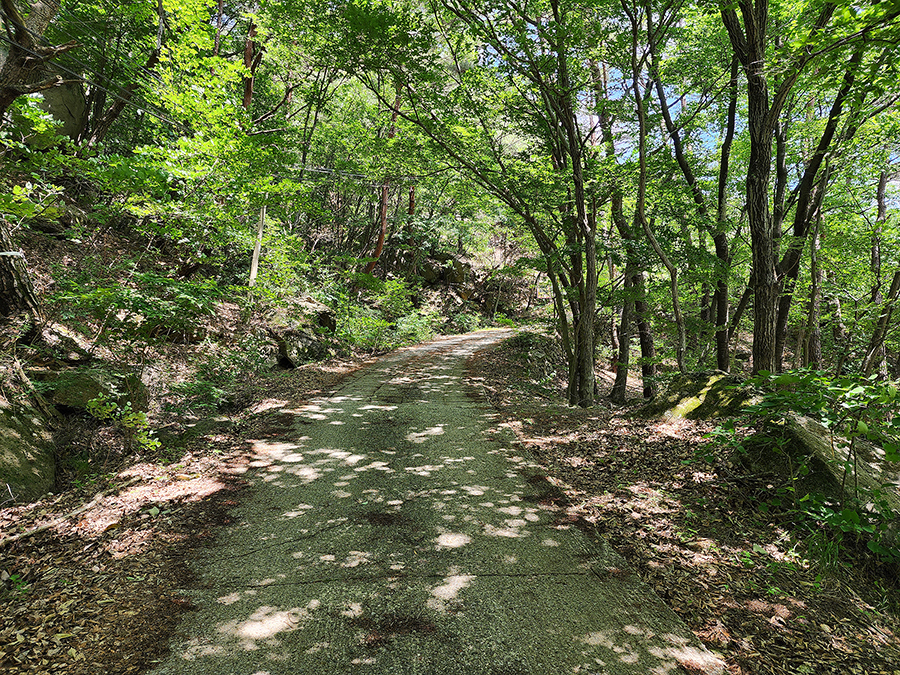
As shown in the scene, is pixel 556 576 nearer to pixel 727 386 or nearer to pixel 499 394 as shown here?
pixel 727 386

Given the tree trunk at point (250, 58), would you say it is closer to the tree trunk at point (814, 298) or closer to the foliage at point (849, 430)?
the foliage at point (849, 430)

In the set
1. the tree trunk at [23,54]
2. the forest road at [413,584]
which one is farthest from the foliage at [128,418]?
the tree trunk at [23,54]

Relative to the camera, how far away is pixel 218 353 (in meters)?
7.25

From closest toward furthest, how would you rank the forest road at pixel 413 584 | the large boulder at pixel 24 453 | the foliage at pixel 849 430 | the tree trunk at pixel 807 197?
the forest road at pixel 413 584, the foliage at pixel 849 430, the large boulder at pixel 24 453, the tree trunk at pixel 807 197

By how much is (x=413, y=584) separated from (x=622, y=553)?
1.64 metres

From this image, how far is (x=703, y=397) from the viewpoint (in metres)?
5.07

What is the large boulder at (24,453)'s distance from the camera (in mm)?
3312

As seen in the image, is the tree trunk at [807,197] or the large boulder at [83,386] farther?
the tree trunk at [807,197]

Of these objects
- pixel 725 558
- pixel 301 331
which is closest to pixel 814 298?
pixel 725 558

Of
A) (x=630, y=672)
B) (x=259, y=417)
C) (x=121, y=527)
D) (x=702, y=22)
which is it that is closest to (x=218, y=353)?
(x=259, y=417)

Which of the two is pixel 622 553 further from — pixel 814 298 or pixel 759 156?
pixel 814 298

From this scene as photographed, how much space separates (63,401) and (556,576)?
5.43 meters

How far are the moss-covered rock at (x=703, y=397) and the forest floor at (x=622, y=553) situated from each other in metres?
0.31

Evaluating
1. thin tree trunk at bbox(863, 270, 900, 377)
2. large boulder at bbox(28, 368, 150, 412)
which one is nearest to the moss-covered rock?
thin tree trunk at bbox(863, 270, 900, 377)
